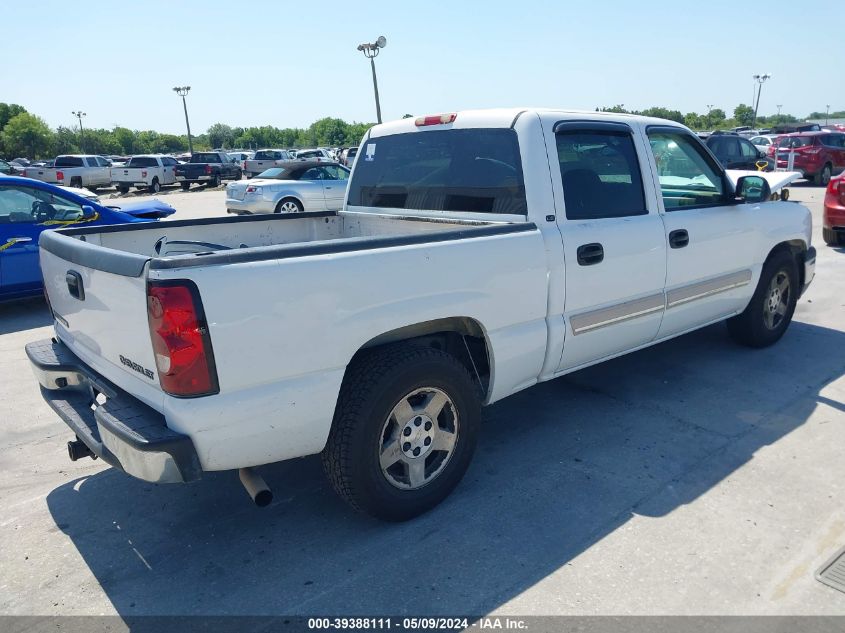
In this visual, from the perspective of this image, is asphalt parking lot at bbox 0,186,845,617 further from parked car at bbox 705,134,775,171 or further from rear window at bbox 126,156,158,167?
rear window at bbox 126,156,158,167

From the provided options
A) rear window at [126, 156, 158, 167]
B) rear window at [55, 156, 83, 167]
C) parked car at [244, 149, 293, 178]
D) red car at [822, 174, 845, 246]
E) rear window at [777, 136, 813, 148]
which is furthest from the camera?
parked car at [244, 149, 293, 178]

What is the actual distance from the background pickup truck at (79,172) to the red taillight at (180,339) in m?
30.0

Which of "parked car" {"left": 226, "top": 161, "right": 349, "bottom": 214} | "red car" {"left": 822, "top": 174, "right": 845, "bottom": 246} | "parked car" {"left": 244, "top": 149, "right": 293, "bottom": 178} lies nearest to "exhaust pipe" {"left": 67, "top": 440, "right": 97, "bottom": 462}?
"red car" {"left": 822, "top": 174, "right": 845, "bottom": 246}

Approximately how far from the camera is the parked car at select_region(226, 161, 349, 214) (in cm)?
1480

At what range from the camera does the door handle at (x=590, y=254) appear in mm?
3730

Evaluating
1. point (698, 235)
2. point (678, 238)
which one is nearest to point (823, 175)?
point (698, 235)

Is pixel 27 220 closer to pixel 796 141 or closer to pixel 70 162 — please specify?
pixel 796 141

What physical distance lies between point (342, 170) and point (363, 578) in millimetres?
14646

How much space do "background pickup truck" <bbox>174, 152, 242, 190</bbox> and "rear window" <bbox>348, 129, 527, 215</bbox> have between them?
28279mm

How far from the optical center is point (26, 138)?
70500 mm

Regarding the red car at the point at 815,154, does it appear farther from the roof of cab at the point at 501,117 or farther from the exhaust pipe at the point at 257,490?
the exhaust pipe at the point at 257,490

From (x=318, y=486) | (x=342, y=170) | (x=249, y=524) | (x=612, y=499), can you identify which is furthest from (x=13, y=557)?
(x=342, y=170)

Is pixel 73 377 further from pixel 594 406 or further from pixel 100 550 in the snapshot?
pixel 594 406

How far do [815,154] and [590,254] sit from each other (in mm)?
20953
